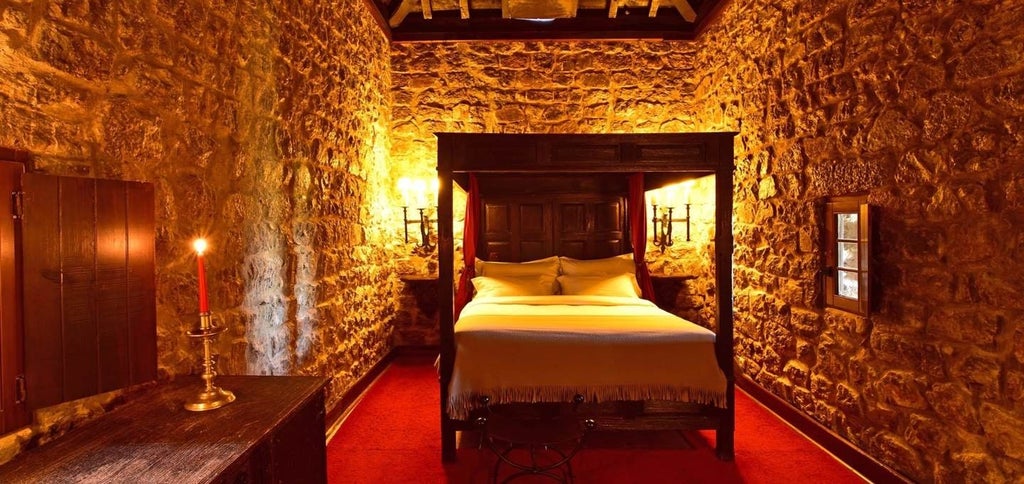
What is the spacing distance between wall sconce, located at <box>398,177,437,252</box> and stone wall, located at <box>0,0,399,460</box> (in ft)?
2.16

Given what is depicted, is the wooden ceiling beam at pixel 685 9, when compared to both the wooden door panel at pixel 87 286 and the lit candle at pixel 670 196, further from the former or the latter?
the wooden door panel at pixel 87 286

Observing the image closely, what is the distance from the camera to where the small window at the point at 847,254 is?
2.89m

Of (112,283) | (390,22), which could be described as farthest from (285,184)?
(390,22)

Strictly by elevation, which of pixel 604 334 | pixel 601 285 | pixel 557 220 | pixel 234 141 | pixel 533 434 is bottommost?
pixel 533 434

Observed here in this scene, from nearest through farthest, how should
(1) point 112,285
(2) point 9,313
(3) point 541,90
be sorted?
(2) point 9,313
(1) point 112,285
(3) point 541,90

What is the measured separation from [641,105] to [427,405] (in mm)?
3737

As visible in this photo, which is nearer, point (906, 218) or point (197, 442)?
point (197, 442)

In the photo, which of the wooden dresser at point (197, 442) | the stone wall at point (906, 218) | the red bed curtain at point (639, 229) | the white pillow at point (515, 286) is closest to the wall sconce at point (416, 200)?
the white pillow at point (515, 286)

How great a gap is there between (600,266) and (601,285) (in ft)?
1.17

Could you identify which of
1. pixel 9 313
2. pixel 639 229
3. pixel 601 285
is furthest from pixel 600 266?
pixel 9 313

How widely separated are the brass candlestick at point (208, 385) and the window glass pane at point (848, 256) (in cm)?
330

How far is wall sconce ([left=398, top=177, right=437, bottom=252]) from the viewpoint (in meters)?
5.45

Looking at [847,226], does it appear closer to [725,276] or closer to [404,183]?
[725,276]

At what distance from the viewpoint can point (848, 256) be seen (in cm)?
317
